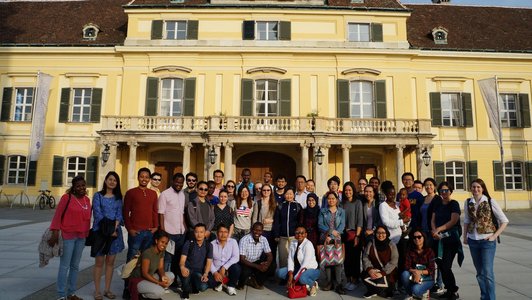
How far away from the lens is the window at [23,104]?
2002 cm

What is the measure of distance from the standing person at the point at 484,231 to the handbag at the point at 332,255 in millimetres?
1834

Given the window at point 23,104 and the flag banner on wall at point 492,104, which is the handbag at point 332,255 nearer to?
the flag banner on wall at point 492,104

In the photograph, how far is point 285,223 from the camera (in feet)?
20.3

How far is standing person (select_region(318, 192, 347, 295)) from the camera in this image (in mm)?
5812

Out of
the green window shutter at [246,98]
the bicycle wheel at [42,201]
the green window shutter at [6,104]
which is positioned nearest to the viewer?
the bicycle wheel at [42,201]

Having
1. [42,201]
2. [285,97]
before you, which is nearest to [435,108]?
[285,97]

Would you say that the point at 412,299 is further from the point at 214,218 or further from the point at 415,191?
the point at 214,218

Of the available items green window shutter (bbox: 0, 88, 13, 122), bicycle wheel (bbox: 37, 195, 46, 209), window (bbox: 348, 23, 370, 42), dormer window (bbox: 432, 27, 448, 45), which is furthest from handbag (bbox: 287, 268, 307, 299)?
green window shutter (bbox: 0, 88, 13, 122)

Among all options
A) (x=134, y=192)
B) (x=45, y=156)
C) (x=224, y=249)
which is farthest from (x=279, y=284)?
(x=45, y=156)

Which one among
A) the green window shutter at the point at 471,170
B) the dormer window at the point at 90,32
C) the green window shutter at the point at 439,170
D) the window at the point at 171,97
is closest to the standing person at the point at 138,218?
the window at the point at 171,97

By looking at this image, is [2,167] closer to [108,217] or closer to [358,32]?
[108,217]

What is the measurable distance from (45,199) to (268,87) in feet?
43.1

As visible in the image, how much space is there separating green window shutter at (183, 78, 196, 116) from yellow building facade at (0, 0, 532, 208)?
0.19 ft

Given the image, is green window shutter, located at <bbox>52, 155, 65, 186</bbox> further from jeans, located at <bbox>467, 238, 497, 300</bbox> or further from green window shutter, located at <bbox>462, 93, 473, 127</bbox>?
green window shutter, located at <bbox>462, 93, 473, 127</bbox>
